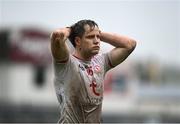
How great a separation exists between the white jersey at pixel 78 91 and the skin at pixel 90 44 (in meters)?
0.15

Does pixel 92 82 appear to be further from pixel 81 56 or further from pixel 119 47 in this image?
pixel 119 47

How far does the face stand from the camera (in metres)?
9.31

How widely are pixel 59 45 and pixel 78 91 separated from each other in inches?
25.2

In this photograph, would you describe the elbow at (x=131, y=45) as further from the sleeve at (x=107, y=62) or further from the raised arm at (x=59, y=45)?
the raised arm at (x=59, y=45)

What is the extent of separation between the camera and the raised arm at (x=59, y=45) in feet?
29.6

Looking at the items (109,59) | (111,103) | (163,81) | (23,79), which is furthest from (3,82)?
(109,59)

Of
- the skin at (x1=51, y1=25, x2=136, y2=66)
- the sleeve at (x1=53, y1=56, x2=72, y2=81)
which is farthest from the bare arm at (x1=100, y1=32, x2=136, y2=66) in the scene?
the sleeve at (x1=53, y1=56, x2=72, y2=81)

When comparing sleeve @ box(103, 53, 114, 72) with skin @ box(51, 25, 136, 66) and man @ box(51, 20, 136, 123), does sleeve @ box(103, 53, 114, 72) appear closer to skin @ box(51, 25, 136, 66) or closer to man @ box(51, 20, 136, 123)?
skin @ box(51, 25, 136, 66)

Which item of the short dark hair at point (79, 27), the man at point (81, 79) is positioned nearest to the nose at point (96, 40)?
the man at point (81, 79)

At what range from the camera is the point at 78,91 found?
9.41 m

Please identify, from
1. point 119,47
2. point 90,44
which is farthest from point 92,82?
point 119,47

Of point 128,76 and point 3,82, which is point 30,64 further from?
point 128,76

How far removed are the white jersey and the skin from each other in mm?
152

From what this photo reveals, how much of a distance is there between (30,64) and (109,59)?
37754mm
